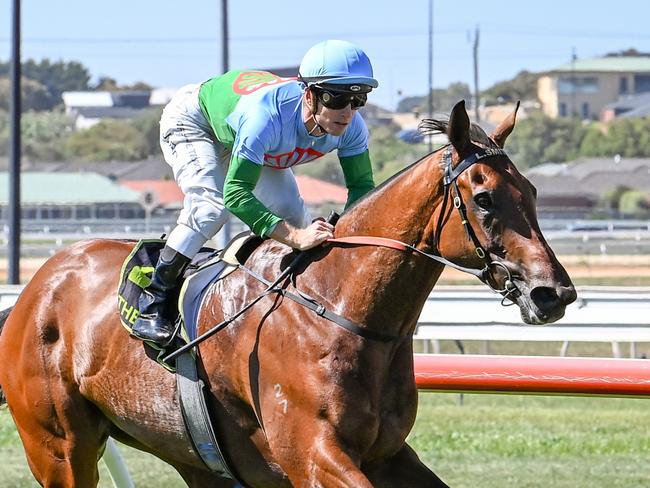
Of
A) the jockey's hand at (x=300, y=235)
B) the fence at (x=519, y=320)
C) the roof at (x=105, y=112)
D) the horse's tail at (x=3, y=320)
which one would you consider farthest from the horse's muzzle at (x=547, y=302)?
the roof at (x=105, y=112)

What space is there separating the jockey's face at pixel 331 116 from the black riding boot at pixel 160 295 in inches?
30.6

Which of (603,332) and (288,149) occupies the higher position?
(288,149)

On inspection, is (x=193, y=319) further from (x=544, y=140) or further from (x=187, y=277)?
(x=544, y=140)

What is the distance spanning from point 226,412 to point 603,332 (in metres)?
5.76

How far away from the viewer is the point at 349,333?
4.56 metres

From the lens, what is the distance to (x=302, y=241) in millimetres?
4762

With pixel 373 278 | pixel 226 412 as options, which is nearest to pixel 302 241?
pixel 373 278

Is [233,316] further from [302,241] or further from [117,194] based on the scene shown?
[117,194]

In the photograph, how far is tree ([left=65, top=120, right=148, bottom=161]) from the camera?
57906 mm

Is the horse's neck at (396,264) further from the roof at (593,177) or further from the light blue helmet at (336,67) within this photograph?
the roof at (593,177)

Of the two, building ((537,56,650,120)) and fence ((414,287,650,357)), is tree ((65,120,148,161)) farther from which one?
fence ((414,287,650,357))

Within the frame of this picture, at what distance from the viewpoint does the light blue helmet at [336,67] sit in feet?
15.5

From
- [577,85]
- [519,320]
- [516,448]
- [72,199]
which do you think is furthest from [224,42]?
[577,85]

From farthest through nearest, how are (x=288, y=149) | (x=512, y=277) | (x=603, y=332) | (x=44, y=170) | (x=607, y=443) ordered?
(x=44, y=170)
(x=603, y=332)
(x=607, y=443)
(x=288, y=149)
(x=512, y=277)
